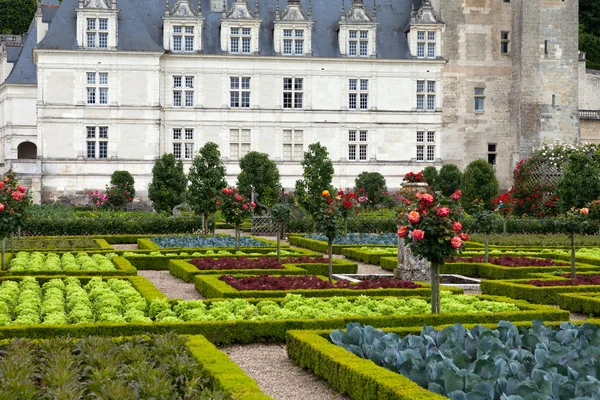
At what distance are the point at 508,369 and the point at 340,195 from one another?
19.8m

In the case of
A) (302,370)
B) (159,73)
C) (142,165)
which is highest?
(159,73)

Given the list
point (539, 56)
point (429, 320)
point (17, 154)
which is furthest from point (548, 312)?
point (17, 154)

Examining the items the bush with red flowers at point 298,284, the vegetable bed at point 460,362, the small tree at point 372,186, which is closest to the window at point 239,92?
A: the small tree at point 372,186

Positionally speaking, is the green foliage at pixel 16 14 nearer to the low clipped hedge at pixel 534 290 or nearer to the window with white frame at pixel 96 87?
the window with white frame at pixel 96 87

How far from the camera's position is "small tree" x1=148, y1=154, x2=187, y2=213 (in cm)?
3653

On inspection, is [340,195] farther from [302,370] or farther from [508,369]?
[508,369]

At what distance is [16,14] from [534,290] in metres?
61.3

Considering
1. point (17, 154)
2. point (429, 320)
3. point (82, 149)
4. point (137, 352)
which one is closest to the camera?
point (137, 352)

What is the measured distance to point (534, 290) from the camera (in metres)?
16.5

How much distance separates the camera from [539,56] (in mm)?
47438

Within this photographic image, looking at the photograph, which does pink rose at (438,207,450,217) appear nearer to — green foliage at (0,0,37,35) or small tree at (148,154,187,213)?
small tree at (148,154,187,213)

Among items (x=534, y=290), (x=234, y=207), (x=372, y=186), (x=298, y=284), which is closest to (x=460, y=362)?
(x=298, y=284)

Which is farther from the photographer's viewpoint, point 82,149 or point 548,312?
point 82,149

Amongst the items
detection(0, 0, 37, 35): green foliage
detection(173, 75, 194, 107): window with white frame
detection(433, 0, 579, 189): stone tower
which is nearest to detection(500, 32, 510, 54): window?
detection(433, 0, 579, 189): stone tower
